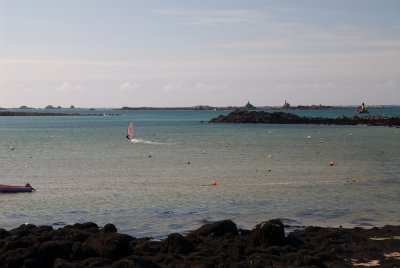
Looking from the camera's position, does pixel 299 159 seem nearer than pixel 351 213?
No

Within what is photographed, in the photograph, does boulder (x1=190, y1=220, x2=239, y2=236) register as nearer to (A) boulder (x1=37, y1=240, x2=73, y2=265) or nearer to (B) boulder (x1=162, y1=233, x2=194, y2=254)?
(B) boulder (x1=162, y1=233, x2=194, y2=254)

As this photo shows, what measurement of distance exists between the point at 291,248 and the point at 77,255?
730 cm

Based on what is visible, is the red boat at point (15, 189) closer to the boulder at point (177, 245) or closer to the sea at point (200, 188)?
the sea at point (200, 188)

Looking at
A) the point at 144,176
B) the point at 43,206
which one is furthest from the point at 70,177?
the point at 43,206

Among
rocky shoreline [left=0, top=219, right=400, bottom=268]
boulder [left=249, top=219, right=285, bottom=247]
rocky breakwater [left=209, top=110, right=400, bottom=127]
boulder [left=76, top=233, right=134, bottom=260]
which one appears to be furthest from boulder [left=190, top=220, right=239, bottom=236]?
rocky breakwater [left=209, top=110, right=400, bottom=127]

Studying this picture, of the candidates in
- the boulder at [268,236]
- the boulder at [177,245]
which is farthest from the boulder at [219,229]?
the boulder at [177,245]

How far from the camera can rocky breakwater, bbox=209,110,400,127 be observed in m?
135

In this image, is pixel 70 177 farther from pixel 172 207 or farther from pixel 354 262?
pixel 354 262

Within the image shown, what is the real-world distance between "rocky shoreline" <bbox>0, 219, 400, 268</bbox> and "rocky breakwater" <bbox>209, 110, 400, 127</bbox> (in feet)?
366

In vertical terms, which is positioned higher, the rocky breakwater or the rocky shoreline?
the rocky breakwater

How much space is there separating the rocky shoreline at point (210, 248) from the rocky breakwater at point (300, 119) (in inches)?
4396

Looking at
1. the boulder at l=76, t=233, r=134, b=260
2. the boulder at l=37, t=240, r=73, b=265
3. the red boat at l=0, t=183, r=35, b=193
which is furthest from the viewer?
the red boat at l=0, t=183, r=35, b=193

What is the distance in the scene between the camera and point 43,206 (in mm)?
32656

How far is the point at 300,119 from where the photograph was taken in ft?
490
